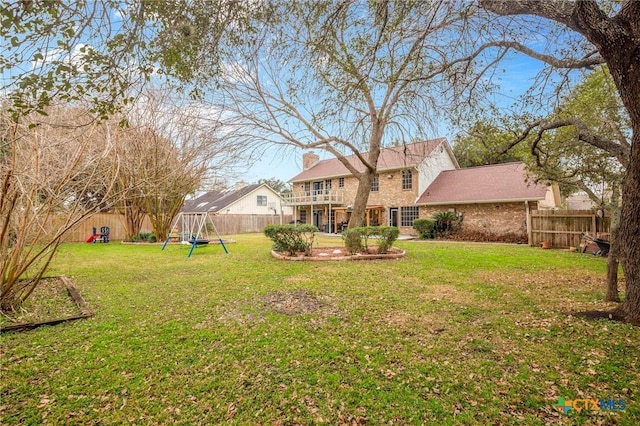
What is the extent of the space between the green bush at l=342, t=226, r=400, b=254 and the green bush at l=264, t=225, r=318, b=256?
140 cm

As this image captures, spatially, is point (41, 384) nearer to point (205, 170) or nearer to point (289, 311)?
point (289, 311)

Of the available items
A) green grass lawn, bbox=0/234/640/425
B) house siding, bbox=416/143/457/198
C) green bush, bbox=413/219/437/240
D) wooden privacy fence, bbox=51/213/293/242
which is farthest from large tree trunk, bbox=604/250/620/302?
wooden privacy fence, bbox=51/213/293/242

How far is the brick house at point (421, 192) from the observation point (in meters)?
17.4

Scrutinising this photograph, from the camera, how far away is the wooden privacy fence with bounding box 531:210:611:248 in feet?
42.6

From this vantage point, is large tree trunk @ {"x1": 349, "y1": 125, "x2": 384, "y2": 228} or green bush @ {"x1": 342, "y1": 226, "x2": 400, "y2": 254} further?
large tree trunk @ {"x1": 349, "y1": 125, "x2": 384, "y2": 228}

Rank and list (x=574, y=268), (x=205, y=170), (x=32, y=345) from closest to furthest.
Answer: (x=32, y=345), (x=574, y=268), (x=205, y=170)

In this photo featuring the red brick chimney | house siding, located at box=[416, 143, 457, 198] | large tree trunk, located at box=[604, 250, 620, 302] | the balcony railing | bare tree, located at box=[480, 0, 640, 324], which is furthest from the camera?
the red brick chimney

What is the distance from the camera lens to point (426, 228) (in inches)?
744

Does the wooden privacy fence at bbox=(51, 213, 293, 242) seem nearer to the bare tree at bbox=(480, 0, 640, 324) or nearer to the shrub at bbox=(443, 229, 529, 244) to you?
the bare tree at bbox=(480, 0, 640, 324)

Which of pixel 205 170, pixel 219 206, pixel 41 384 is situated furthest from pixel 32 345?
pixel 219 206

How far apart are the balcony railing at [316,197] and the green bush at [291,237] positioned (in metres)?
15.1

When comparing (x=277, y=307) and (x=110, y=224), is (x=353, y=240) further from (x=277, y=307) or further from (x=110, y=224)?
(x=110, y=224)

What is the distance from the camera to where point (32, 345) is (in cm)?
378

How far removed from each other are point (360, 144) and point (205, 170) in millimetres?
9381
